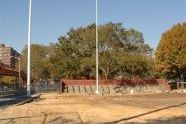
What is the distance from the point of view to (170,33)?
8338 centimetres

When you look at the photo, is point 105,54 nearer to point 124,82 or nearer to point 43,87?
point 124,82

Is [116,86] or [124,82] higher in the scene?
[124,82]

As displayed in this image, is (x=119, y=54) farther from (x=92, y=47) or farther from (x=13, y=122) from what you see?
(x=13, y=122)

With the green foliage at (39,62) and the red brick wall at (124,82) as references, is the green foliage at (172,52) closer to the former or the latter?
the red brick wall at (124,82)

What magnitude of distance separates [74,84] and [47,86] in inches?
353

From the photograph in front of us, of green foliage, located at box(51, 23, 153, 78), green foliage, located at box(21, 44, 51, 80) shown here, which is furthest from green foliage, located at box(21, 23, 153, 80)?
green foliage, located at box(21, 44, 51, 80)

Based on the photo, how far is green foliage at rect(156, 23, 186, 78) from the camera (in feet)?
260

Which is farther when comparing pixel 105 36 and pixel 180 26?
pixel 180 26

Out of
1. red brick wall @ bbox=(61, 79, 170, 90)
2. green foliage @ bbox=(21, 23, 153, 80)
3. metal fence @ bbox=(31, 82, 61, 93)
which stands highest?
green foliage @ bbox=(21, 23, 153, 80)

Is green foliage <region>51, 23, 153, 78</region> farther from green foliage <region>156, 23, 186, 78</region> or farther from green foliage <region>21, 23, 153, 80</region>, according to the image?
green foliage <region>156, 23, 186, 78</region>

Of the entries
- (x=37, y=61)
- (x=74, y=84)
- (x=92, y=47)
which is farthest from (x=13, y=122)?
(x=37, y=61)

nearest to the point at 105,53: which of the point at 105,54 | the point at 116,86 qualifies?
the point at 105,54

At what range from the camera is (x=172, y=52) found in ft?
262

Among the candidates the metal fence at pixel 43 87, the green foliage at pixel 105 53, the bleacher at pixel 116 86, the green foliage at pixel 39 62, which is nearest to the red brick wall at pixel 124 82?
the bleacher at pixel 116 86
